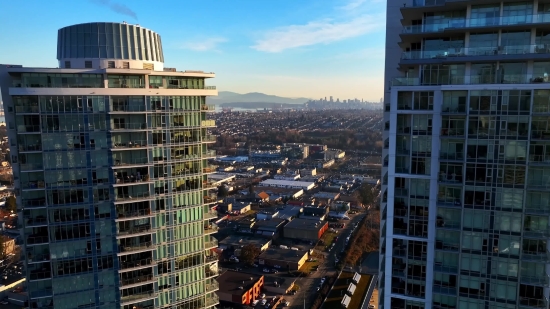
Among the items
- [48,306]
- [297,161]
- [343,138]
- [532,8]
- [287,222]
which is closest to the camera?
[532,8]

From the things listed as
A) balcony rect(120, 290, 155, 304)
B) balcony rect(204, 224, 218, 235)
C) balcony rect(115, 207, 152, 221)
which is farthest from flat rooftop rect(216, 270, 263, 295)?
balcony rect(115, 207, 152, 221)

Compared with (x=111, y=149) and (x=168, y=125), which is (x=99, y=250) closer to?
(x=111, y=149)

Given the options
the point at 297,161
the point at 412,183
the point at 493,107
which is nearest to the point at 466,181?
the point at 412,183

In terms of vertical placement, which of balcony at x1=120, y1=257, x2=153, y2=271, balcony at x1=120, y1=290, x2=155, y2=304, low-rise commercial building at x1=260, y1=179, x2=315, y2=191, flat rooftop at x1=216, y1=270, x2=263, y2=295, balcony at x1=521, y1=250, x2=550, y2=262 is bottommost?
flat rooftop at x1=216, y1=270, x2=263, y2=295

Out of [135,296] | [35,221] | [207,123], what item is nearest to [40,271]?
[35,221]

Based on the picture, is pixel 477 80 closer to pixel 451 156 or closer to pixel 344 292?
pixel 451 156

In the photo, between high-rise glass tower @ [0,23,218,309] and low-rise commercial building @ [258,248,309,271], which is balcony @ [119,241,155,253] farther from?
low-rise commercial building @ [258,248,309,271]
